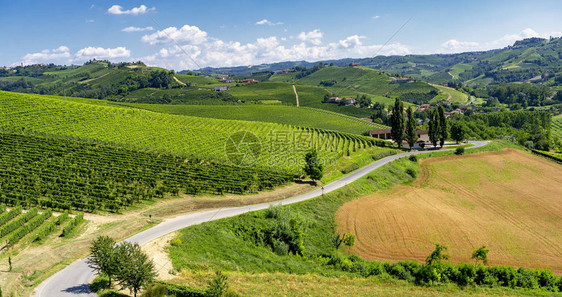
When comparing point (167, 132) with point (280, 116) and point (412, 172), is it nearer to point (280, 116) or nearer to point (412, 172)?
point (412, 172)

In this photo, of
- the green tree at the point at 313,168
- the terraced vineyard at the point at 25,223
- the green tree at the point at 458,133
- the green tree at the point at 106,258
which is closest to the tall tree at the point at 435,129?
the green tree at the point at 458,133

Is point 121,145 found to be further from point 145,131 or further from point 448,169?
point 448,169

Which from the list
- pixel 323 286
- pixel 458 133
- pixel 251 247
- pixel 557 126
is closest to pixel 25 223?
pixel 251 247

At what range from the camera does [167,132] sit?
76125mm

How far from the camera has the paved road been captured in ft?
78.0

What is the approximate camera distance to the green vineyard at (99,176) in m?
41.6

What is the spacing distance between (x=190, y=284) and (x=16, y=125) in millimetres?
66227

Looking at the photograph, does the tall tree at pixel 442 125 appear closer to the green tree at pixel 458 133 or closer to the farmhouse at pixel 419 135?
the farmhouse at pixel 419 135

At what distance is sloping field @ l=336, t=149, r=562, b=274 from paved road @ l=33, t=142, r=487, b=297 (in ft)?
21.5

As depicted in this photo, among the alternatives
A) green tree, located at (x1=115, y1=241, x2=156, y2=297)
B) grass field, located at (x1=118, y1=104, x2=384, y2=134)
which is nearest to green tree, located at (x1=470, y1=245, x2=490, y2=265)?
green tree, located at (x1=115, y1=241, x2=156, y2=297)

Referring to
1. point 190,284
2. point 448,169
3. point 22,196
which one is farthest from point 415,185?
point 22,196

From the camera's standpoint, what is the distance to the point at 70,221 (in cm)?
3509

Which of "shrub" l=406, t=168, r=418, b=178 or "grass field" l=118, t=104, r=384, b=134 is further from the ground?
"grass field" l=118, t=104, r=384, b=134

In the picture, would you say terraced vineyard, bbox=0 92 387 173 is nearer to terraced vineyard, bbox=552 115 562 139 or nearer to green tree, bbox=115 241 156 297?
green tree, bbox=115 241 156 297
